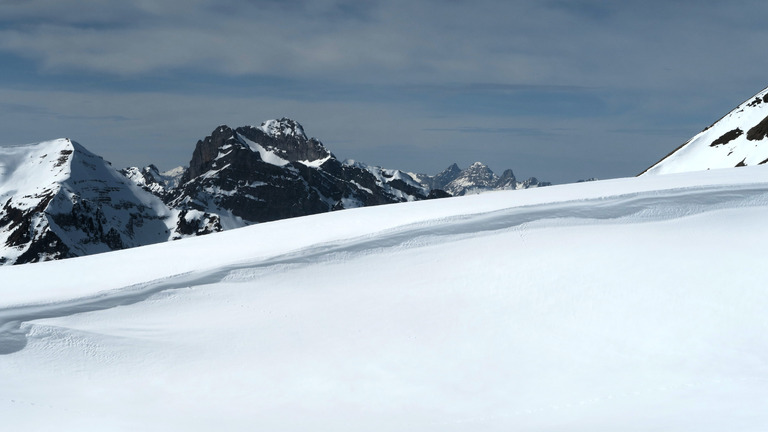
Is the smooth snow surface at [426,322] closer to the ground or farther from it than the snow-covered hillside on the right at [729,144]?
closer to the ground

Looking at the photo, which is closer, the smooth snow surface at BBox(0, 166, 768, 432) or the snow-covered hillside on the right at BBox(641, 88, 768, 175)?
the smooth snow surface at BBox(0, 166, 768, 432)

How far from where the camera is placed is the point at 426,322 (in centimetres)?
750

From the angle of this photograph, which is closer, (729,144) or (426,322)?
(426,322)

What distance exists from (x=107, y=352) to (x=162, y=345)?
585mm

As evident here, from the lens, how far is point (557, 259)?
27.0 feet

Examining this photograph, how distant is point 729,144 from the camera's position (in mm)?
88562

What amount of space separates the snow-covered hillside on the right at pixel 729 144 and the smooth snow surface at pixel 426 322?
73.9 meters

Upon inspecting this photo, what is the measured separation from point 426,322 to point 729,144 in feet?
310

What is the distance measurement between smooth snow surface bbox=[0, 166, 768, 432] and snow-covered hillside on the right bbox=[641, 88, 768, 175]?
73886mm

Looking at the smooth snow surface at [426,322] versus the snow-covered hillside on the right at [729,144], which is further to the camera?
the snow-covered hillside on the right at [729,144]

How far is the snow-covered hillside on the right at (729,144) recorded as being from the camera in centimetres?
7933

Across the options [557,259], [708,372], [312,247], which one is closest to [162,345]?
[312,247]

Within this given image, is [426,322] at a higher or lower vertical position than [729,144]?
lower

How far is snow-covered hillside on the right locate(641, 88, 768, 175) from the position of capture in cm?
7933
